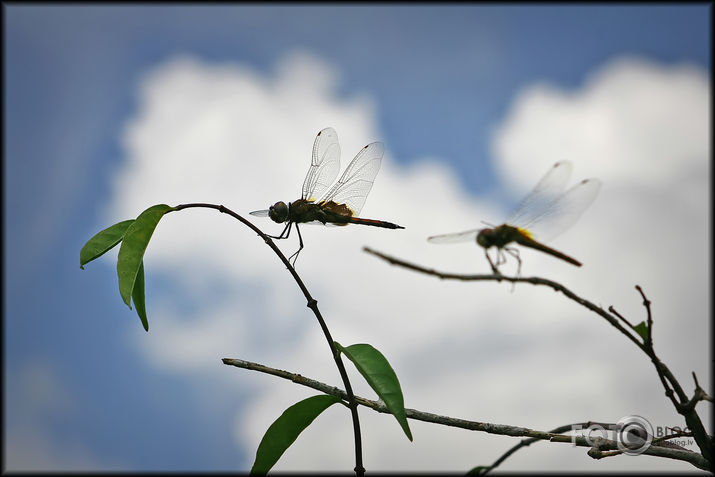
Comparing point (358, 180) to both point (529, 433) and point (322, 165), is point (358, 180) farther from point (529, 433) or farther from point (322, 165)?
point (529, 433)

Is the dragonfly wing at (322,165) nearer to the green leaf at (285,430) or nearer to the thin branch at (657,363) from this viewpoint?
the green leaf at (285,430)

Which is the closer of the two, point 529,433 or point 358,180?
point 529,433

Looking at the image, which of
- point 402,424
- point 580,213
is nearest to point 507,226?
point 580,213

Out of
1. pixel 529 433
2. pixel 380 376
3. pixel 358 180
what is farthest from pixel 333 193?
pixel 529 433

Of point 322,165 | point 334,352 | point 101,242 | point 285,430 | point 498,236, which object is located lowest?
point 285,430

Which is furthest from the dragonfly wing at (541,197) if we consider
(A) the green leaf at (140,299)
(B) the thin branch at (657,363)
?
(A) the green leaf at (140,299)

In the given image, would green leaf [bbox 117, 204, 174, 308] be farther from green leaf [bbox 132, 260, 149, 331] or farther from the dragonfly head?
the dragonfly head

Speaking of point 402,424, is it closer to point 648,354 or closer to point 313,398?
point 313,398
